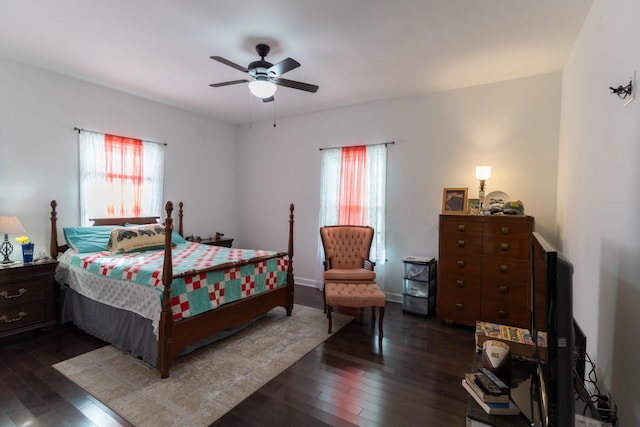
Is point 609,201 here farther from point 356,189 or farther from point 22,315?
point 22,315

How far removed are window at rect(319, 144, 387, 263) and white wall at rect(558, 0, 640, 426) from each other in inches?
90.5

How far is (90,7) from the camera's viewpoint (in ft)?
7.83

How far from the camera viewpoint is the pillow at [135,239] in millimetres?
3602

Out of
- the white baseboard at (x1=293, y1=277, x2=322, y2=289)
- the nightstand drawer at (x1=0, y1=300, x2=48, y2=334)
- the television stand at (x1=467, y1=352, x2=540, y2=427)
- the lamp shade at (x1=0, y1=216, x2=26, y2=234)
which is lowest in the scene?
the white baseboard at (x1=293, y1=277, x2=322, y2=289)

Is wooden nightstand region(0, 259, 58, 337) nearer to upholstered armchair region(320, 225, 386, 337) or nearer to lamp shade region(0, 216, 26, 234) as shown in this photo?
lamp shade region(0, 216, 26, 234)

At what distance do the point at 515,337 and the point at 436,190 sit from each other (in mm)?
2582

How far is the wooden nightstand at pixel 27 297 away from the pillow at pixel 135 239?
57 cm

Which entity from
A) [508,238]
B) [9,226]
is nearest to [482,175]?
[508,238]

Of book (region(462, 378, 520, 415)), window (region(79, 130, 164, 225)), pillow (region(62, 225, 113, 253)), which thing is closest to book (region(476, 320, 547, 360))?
book (region(462, 378, 520, 415))

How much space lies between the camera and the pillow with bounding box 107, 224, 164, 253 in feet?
11.8

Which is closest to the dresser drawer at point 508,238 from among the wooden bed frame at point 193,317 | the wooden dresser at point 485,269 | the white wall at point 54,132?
the wooden dresser at point 485,269

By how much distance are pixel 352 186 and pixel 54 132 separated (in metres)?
3.86

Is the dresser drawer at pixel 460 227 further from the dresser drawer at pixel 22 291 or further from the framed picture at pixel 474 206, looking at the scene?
the dresser drawer at pixel 22 291

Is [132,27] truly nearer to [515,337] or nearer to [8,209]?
[8,209]
